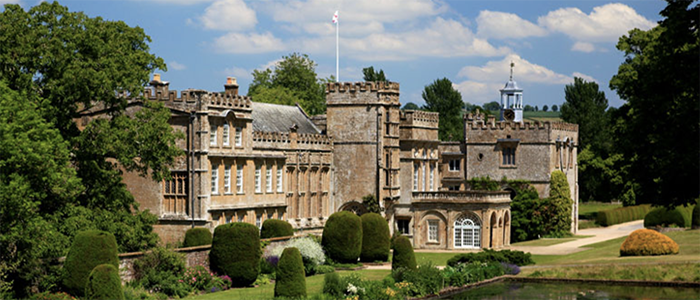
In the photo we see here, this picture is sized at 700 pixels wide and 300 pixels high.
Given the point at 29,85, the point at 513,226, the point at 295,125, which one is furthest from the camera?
the point at 513,226

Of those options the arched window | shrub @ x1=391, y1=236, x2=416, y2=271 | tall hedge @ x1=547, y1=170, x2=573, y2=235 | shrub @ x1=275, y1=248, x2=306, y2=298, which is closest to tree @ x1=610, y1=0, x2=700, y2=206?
shrub @ x1=275, y1=248, x2=306, y2=298

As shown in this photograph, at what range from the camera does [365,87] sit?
59.2 m

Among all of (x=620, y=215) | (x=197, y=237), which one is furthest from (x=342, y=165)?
(x=620, y=215)

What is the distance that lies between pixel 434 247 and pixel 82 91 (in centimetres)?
2631

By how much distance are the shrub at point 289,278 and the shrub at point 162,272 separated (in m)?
4.51

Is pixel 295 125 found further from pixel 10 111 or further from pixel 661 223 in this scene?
pixel 661 223

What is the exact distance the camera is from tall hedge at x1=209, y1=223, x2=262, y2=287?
39656 millimetres

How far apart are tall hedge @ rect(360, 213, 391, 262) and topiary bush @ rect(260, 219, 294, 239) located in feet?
13.0

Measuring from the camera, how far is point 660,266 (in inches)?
1740

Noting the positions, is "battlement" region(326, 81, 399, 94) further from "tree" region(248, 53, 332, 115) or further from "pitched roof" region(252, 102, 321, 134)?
"tree" region(248, 53, 332, 115)

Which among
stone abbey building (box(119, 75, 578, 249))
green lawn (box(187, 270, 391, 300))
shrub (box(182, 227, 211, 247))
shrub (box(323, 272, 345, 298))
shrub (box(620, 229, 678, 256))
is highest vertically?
stone abbey building (box(119, 75, 578, 249))

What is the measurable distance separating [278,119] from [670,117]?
111 feet

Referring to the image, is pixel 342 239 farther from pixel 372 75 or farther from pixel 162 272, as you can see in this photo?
pixel 372 75

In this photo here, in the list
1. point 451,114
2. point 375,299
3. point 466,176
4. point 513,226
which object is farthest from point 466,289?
point 451,114
